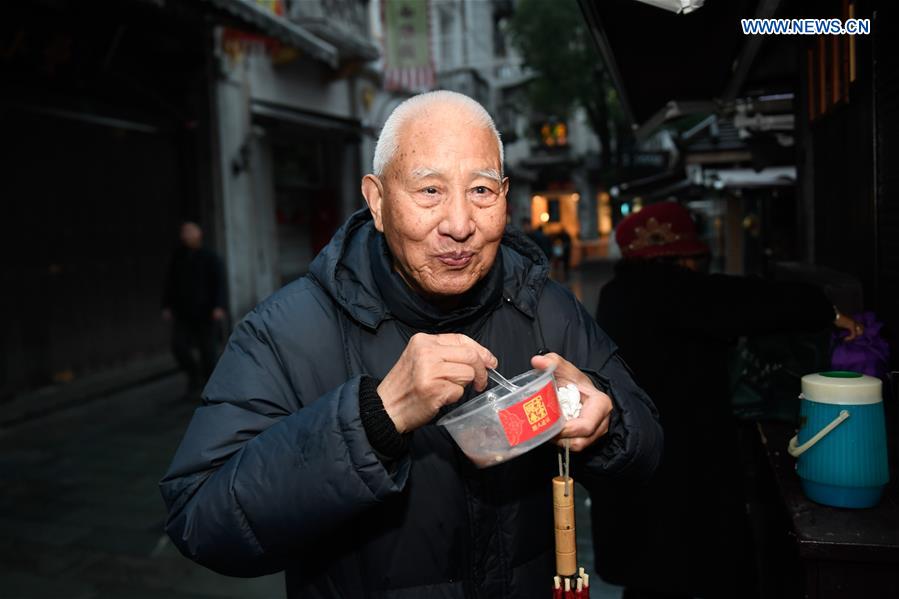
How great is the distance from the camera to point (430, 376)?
143 cm

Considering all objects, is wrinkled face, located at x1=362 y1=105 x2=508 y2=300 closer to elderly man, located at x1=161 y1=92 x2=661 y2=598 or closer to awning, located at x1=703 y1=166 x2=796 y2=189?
elderly man, located at x1=161 y1=92 x2=661 y2=598

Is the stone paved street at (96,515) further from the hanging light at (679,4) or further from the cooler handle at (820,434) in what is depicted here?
the hanging light at (679,4)

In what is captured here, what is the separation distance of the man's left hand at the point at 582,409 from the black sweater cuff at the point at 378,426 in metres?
0.32

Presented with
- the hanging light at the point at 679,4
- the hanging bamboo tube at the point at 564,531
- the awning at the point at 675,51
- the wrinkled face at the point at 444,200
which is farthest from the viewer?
the awning at the point at 675,51

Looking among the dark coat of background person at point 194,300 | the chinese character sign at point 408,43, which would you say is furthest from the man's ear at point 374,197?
the chinese character sign at point 408,43

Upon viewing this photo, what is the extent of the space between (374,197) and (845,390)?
4.49 feet

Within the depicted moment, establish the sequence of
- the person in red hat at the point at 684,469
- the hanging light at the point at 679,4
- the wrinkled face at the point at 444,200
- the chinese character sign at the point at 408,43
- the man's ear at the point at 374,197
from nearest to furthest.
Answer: the wrinkled face at the point at 444,200
the man's ear at the point at 374,197
the hanging light at the point at 679,4
the person in red hat at the point at 684,469
the chinese character sign at the point at 408,43

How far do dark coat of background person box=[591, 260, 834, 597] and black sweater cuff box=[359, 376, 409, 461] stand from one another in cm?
174

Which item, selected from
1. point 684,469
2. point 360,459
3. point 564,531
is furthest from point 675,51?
point 360,459

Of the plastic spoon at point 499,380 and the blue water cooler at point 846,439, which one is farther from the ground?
the plastic spoon at point 499,380

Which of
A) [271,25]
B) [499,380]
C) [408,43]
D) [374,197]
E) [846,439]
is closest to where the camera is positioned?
[499,380]

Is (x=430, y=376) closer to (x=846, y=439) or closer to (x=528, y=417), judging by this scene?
(x=528, y=417)

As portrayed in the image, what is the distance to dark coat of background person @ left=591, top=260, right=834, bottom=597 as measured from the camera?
3.07 metres

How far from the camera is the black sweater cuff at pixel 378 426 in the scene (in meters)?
1.48
